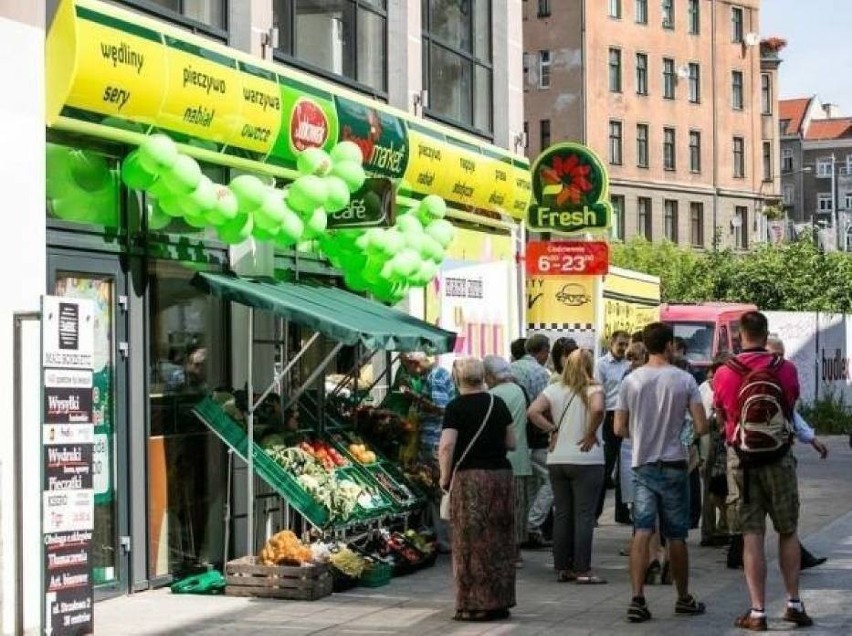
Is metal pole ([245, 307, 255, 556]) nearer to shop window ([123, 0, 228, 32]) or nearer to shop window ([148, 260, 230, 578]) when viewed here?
shop window ([148, 260, 230, 578])

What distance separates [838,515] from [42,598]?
10736 millimetres

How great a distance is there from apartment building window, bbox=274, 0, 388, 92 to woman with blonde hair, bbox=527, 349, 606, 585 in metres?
4.60

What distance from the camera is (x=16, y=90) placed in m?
10.8

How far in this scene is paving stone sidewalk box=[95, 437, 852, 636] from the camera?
11031 millimetres

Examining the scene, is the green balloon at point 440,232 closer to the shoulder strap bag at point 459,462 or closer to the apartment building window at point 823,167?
the shoulder strap bag at point 459,462

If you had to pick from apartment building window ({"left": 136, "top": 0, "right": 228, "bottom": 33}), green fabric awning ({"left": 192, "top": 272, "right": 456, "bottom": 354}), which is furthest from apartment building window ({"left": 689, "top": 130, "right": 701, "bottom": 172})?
apartment building window ({"left": 136, "top": 0, "right": 228, "bottom": 33})

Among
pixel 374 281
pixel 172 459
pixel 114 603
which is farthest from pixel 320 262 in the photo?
pixel 114 603

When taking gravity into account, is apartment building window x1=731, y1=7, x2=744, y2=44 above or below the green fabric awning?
above

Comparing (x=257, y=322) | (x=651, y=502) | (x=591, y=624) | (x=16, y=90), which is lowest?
(x=591, y=624)

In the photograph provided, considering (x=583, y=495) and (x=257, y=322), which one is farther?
(x=257, y=322)

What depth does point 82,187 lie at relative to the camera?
39.8 ft

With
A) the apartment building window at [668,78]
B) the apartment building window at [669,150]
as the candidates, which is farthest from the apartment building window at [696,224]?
the apartment building window at [668,78]

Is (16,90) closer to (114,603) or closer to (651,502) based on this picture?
(114,603)

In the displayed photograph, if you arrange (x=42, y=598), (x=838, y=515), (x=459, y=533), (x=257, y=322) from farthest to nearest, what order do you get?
(x=838, y=515) < (x=257, y=322) < (x=459, y=533) < (x=42, y=598)
